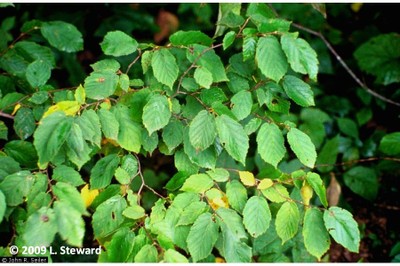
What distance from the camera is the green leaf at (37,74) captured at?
1.52m

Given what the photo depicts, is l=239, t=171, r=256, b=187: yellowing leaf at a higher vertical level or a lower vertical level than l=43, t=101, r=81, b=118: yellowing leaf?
lower

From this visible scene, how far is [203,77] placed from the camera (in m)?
1.31

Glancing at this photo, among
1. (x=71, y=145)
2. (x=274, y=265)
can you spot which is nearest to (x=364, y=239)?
(x=274, y=265)

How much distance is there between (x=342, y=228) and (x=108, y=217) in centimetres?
69

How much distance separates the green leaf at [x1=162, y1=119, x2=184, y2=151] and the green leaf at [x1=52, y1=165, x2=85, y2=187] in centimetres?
28

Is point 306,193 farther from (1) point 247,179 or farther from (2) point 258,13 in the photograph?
(2) point 258,13

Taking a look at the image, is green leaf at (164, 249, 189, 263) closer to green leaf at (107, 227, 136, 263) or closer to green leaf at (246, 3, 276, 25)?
green leaf at (107, 227, 136, 263)

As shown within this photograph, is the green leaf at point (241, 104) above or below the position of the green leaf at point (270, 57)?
below

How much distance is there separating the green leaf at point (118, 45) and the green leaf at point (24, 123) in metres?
0.37

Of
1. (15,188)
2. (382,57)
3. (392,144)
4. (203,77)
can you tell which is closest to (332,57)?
(382,57)

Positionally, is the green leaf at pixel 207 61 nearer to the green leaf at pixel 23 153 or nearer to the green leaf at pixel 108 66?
the green leaf at pixel 108 66

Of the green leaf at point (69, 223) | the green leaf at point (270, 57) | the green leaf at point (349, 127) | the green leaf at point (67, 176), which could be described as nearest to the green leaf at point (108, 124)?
the green leaf at point (67, 176)

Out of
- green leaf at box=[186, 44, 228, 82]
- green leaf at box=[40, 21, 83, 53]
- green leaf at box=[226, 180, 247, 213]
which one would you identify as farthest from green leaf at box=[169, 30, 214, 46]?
green leaf at box=[40, 21, 83, 53]

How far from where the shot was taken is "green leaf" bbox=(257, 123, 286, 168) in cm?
127
